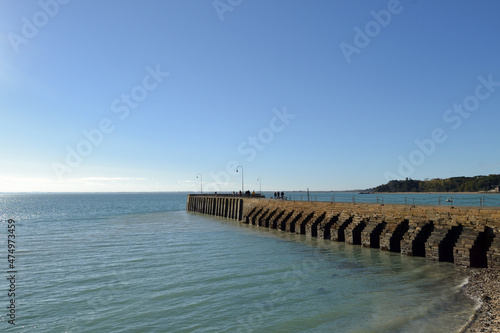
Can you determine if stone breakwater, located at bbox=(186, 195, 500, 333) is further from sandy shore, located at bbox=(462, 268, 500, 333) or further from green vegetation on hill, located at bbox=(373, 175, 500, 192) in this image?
green vegetation on hill, located at bbox=(373, 175, 500, 192)

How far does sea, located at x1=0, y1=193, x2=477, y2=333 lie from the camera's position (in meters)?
11.1

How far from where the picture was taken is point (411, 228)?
21703mm

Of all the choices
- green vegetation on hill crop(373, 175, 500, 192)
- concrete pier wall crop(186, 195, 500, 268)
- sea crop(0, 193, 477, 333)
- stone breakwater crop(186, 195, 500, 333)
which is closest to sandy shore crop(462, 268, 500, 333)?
stone breakwater crop(186, 195, 500, 333)

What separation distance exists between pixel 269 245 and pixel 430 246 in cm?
1170

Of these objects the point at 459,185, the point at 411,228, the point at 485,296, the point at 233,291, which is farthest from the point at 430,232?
the point at 459,185

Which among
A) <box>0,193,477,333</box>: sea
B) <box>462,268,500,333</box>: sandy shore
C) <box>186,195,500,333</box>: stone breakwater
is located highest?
<box>186,195,500,333</box>: stone breakwater

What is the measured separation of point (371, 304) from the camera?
1252 cm

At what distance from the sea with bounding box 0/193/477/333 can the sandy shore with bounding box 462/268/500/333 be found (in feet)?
1.16

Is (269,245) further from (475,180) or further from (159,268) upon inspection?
(475,180)

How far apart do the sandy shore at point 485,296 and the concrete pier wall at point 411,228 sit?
144cm

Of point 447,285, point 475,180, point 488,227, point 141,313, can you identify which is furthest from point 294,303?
point 475,180

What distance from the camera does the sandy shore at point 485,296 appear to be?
32.8ft

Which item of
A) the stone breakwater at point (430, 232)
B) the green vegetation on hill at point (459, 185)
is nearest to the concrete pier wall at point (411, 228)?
the stone breakwater at point (430, 232)

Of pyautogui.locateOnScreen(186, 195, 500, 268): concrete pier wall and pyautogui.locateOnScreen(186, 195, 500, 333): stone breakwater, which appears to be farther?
pyautogui.locateOnScreen(186, 195, 500, 268): concrete pier wall
